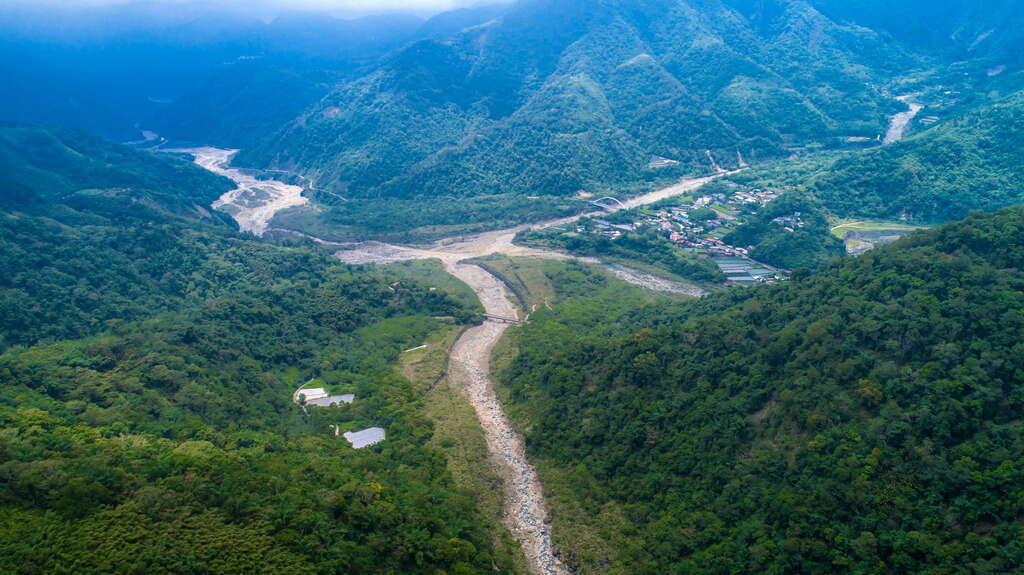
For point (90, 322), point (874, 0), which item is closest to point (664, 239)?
point (90, 322)

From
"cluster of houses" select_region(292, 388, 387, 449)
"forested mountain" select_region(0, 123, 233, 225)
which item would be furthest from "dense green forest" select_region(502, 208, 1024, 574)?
"forested mountain" select_region(0, 123, 233, 225)

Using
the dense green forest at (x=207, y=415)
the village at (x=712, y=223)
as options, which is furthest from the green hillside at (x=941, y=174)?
the dense green forest at (x=207, y=415)

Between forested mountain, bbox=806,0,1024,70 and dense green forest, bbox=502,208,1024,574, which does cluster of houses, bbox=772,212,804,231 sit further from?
forested mountain, bbox=806,0,1024,70

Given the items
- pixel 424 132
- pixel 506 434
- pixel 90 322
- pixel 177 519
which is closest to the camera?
pixel 177 519

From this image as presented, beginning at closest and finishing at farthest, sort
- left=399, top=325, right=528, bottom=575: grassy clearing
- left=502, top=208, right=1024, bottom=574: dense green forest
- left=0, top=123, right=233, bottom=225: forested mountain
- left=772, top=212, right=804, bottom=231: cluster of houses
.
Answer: left=502, top=208, right=1024, bottom=574: dense green forest < left=399, top=325, right=528, bottom=575: grassy clearing < left=772, top=212, right=804, bottom=231: cluster of houses < left=0, top=123, right=233, bottom=225: forested mountain

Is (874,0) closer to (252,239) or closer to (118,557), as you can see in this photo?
(252,239)

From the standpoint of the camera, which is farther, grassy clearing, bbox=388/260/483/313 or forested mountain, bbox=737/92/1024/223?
forested mountain, bbox=737/92/1024/223

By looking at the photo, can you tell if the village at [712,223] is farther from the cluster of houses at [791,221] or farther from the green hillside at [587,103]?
A: the green hillside at [587,103]
